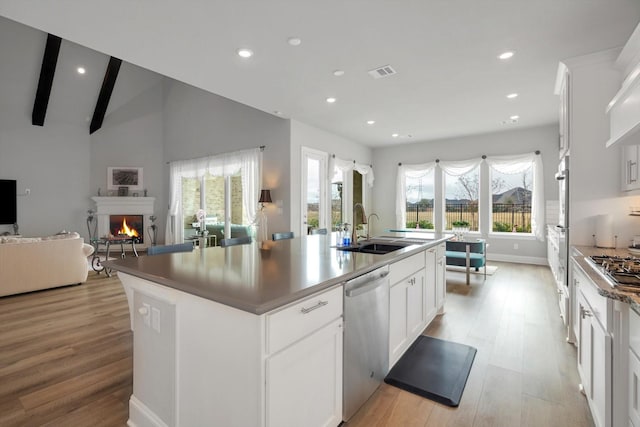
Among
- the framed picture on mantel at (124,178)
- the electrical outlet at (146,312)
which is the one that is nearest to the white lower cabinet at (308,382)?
the electrical outlet at (146,312)

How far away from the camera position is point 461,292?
4238 mm

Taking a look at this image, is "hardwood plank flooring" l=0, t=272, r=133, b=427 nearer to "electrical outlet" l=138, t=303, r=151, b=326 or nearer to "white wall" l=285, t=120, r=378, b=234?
"electrical outlet" l=138, t=303, r=151, b=326

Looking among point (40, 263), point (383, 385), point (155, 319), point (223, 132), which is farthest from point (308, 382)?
point (223, 132)

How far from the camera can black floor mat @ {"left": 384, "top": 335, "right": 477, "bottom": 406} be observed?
1.99m

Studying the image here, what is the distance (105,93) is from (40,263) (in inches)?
184

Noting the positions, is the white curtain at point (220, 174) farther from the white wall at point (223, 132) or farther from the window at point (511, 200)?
the window at point (511, 200)

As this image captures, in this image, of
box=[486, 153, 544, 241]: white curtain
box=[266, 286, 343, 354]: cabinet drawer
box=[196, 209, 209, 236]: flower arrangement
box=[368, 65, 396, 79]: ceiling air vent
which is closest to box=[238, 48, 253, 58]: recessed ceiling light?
box=[368, 65, 396, 79]: ceiling air vent

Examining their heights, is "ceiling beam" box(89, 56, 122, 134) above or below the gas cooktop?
above

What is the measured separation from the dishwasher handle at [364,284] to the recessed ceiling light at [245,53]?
257cm

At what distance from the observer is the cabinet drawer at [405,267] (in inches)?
82.9

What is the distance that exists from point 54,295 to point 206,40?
13.0 ft

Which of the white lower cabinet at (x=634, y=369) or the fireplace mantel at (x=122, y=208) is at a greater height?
the fireplace mantel at (x=122, y=208)

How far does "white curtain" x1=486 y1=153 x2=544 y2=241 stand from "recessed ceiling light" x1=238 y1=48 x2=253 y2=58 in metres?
5.77

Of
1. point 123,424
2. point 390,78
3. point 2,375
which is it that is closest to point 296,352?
point 123,424
